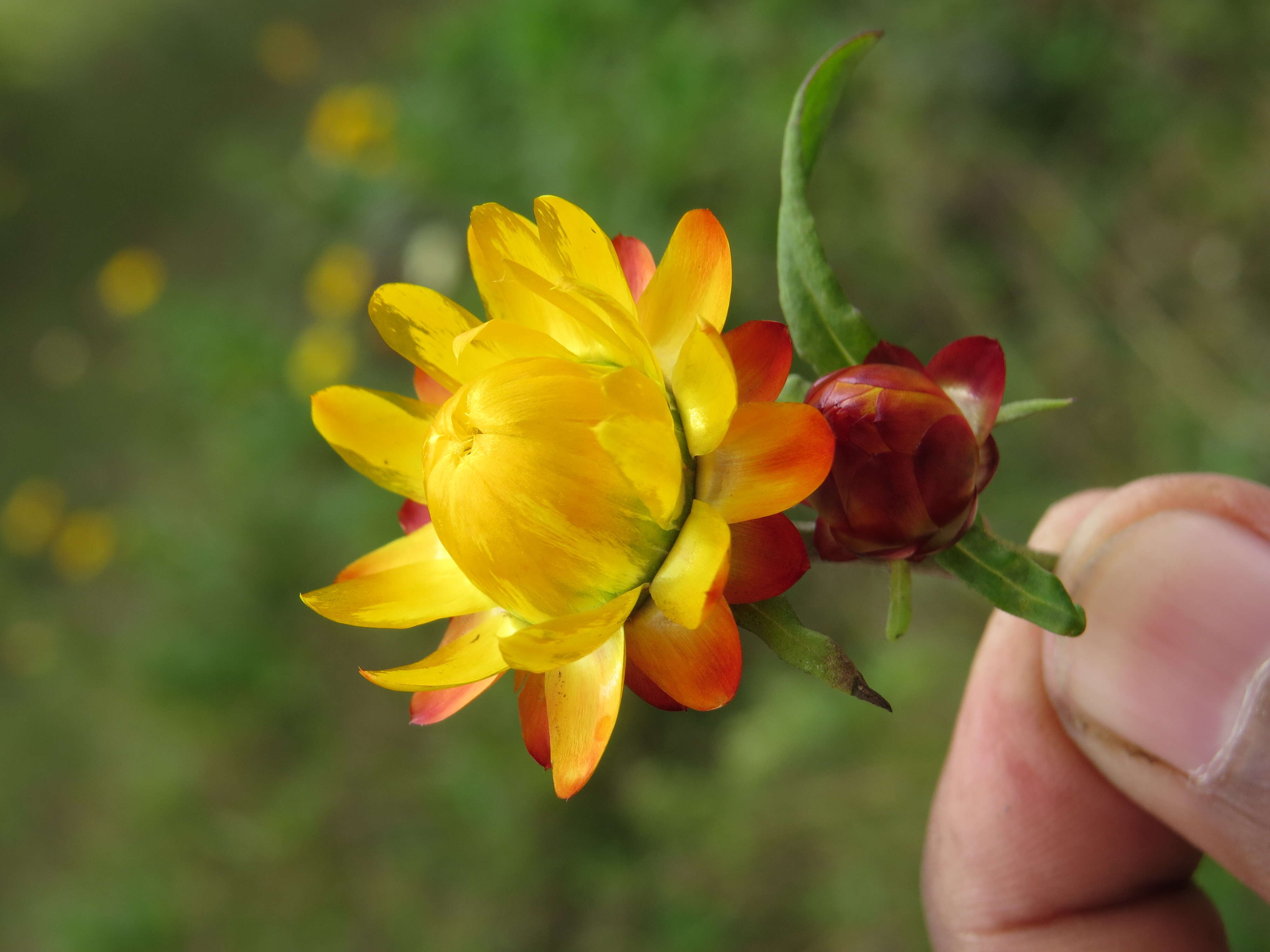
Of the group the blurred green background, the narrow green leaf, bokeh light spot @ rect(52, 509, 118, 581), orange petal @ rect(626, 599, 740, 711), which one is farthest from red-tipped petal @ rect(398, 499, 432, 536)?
bokeh light spot @ rect(52, 509, 118, 581)

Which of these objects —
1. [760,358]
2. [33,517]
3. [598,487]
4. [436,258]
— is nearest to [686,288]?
[760,358]

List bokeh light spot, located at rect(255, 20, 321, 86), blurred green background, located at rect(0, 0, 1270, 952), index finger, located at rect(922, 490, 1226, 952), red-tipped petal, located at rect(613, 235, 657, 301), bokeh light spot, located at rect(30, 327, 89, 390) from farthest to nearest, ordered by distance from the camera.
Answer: bokeh light spot, located at rect(30, 327, 89, 390) < bokeh light spot, located at rect(255, 20, 321, 86) < blurred green background, located at rect(0, 0, 1270, 952) < index finger, located at rect(922, 490, 1226, 952) < red-tipped petal, located at rect(613, 235, 657, 301)

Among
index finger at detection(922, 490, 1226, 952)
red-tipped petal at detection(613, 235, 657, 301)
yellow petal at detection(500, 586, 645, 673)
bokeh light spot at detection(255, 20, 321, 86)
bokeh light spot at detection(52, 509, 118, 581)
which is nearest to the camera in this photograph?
yellow petal at detection(500, 586, 645, 673)

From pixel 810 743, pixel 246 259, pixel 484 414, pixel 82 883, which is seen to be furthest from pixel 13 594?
pixel 484 414

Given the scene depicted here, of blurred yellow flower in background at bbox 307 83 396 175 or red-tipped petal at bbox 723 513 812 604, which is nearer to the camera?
red-tipped petal at bbox 723 513 812 604

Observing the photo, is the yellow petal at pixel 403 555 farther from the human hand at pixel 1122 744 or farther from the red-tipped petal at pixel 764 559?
the human hand at pixel 1122 744

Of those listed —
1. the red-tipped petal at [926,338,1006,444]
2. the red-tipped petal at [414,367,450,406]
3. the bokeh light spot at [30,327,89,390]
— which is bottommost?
the bokeh light spot at [30,327,89,390]

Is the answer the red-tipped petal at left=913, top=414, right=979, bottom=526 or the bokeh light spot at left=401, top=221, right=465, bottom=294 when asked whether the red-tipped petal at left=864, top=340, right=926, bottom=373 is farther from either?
the bokeh light spot at left=401, top=221, right=465, bottom=294
